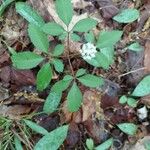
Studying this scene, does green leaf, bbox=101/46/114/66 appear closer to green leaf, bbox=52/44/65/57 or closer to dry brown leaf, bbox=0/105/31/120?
green leaf, bbox=52/44/65/57

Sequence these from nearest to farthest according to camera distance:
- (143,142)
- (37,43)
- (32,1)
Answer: (37,43), (143,142), (32,1)

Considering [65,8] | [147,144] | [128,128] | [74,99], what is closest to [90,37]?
[65,8]

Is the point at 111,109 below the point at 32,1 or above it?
below

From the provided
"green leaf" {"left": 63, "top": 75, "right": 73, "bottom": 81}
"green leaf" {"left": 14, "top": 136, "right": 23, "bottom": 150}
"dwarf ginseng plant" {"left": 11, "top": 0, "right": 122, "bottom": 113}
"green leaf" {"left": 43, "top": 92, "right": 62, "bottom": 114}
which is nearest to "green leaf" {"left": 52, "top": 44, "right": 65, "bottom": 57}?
"dwarf ginseng plant" {"left": 11, "top": 0, "right": 122, "bottom": 113}

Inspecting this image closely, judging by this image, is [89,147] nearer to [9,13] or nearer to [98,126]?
[98,126]

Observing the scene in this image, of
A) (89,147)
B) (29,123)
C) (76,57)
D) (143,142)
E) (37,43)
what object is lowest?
(143,142)

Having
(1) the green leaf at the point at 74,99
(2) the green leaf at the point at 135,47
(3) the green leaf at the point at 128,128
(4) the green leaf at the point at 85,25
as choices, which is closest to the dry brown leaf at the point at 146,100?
(3) the green leaf at the point at 128,128

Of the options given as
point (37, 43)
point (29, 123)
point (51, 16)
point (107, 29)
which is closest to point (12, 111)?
point (29, 123)
